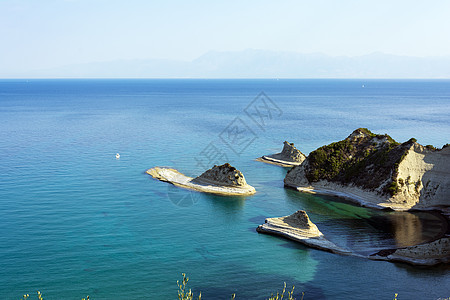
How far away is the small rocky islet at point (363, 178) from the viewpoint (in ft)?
210

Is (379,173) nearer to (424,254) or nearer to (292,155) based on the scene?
(424,254)

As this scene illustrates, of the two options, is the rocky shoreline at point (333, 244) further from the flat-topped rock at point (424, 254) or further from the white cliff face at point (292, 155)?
the white cliff face at point (292, 155)

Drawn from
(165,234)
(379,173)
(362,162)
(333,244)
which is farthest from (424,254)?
(165,234)

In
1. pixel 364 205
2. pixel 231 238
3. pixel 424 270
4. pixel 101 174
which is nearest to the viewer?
pixel 424 270

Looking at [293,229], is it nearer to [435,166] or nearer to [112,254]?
[112,254]

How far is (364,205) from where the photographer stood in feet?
214

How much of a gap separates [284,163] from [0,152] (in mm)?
64291

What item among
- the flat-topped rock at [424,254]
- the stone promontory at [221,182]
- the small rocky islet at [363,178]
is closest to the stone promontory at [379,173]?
the small rocky islet at [363,178]

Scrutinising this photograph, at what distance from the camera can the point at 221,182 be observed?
72.6 metres

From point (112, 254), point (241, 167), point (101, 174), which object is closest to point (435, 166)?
point (241, 167)

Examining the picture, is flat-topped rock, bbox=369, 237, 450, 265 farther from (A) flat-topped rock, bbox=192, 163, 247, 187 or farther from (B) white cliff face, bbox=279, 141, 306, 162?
(B) white cliff face, bbox=279, 141, 306, 162

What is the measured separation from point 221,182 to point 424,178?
3208 centimetres

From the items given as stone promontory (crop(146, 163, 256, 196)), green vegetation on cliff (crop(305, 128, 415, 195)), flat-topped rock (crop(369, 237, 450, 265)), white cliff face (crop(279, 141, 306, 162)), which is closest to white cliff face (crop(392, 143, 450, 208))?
green vegetation on cliff (crop(305, 128, 415, 195))

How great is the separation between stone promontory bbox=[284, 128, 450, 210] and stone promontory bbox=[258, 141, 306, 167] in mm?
14265
